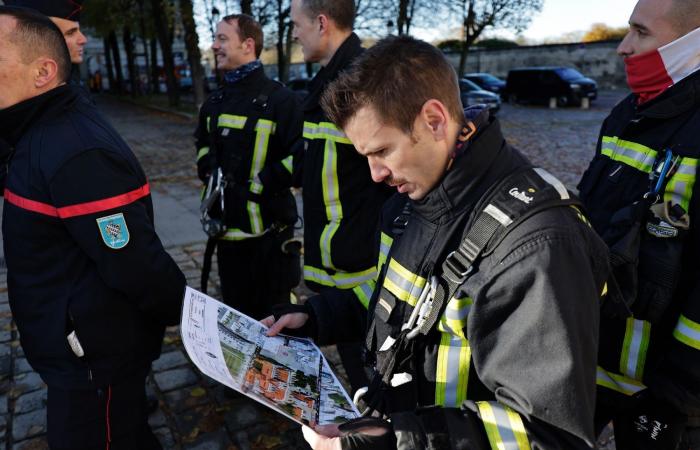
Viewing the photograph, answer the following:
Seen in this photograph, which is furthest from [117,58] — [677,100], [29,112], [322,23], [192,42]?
[677,100]

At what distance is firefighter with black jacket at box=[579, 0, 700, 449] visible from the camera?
1838 mm

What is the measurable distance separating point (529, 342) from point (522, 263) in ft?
0.56

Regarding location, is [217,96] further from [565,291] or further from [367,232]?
[565,291]

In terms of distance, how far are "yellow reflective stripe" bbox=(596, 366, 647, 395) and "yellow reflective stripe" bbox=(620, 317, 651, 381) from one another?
0.14 feet

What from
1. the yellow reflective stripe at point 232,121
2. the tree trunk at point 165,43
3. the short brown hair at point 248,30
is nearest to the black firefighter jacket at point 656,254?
the yellow reflective stripe at point 232,121

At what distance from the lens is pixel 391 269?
158cm

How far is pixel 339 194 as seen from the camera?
2.87 m

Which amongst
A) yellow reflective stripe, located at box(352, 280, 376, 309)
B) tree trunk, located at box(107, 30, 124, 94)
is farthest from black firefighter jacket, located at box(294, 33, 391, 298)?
tree trunk, located at box(107, 30, 124, 94)

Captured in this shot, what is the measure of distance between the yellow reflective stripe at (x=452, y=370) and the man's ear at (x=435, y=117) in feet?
1.72

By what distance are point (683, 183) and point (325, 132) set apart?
164cm

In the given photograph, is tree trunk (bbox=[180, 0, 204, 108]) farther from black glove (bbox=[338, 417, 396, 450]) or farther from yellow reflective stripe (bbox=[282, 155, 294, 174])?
black glove (bbox=[338, 417, 396, 450])

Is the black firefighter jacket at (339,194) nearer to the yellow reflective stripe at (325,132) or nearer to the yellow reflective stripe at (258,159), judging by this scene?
the yellow reflective stripe at (325,132)

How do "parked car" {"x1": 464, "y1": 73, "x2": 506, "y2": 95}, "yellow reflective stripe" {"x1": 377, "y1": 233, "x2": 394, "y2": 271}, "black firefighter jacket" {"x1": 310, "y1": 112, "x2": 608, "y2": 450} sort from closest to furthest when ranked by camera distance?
"black firefighter jacket" {"x1": 310, "y1": 112, "x2": 608, "y2": 450}
"yellow reflective stripe" {"x1": 377, "y1": 233, "x2": 394, "y2": 271}
"parked car" {"x1": 464, "y1": 73, "x2": 506, "y2": 95}

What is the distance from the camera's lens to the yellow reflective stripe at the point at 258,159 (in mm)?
3514
